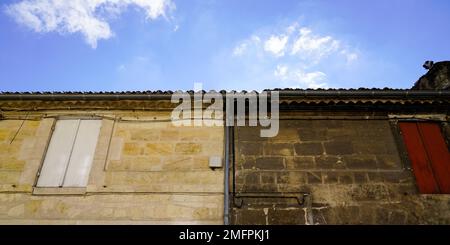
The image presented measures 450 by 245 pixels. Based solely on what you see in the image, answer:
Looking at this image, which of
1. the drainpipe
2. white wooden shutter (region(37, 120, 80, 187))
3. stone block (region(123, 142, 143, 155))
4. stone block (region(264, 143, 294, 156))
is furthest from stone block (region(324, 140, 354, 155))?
white wooden shutter (region(37, 120, 80, 187))

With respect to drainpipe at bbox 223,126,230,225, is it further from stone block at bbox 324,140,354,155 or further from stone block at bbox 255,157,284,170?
stone block at bbox 324,140,354,155

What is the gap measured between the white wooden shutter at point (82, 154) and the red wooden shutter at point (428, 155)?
20.5 feet

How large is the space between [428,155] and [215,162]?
417 cm

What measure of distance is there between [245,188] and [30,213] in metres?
3.87

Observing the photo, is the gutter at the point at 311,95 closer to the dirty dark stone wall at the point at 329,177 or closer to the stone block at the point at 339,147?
the dirty dark stone wall at the point at 329,177

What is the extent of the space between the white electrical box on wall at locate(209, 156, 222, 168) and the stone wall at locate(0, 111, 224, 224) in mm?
111

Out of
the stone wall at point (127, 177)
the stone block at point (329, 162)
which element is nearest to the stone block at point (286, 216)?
the stone wall at point (127, 177)

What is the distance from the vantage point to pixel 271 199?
6441 millimetres

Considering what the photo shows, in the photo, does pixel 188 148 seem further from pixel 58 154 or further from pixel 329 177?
pixel 329 177

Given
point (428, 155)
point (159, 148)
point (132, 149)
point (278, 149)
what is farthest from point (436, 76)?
point (132, 149)

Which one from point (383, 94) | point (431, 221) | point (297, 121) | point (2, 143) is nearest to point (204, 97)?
point (297, 121)
